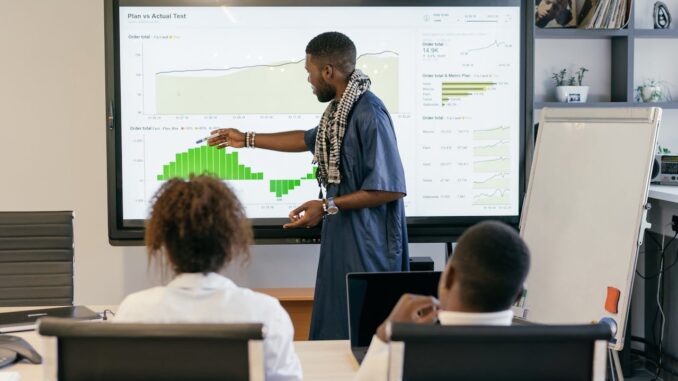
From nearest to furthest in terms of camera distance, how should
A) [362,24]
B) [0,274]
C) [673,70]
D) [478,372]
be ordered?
1. [478,372]
2. [0,274]
3. [362,24]
4. [673,70]

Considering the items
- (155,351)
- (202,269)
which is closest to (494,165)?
(202,269)

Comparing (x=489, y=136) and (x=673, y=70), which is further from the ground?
(x=673, y=70)

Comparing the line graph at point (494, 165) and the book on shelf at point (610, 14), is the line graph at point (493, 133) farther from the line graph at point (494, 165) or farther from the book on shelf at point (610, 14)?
the book on shelf at point (610, 14)

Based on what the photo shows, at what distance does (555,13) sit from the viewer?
4.50 metres

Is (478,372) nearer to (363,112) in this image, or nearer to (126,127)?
(363,112)

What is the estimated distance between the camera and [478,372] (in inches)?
54.6

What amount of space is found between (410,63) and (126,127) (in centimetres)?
130

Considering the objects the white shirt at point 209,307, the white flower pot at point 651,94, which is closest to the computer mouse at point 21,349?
the white shirt at point 209,307

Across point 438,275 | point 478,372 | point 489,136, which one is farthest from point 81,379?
point 489,136

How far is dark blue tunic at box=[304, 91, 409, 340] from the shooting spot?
326 cm

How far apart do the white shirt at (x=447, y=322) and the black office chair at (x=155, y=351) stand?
27 cm

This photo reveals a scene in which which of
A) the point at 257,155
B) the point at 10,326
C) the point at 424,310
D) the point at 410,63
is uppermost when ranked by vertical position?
the point at 410,63

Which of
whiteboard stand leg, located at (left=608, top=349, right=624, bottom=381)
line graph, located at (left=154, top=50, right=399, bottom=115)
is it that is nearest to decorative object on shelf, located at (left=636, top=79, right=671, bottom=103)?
line graph, located at (left=154, top=50, right=399, bottom=115)

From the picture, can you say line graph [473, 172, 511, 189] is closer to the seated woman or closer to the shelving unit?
the shelving unit
